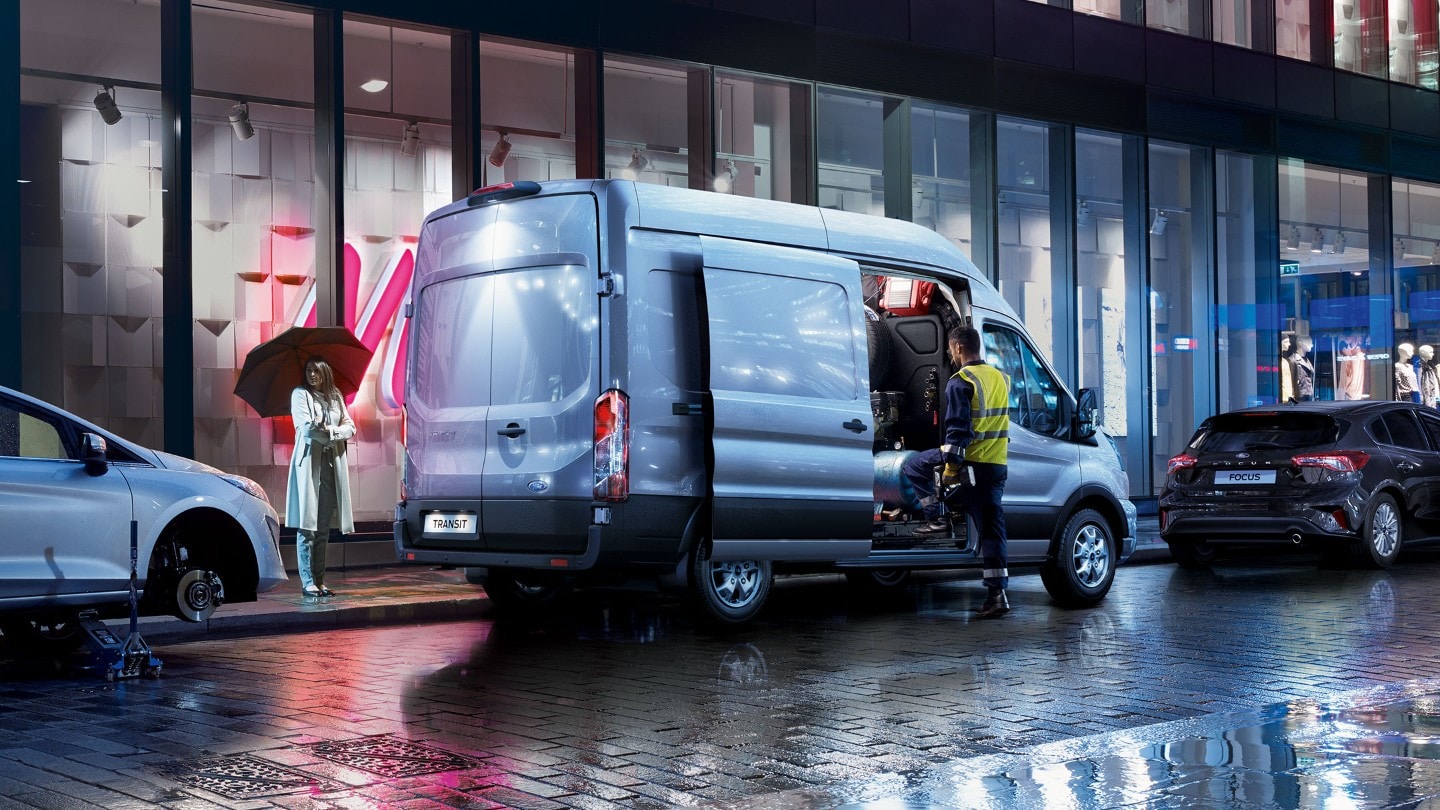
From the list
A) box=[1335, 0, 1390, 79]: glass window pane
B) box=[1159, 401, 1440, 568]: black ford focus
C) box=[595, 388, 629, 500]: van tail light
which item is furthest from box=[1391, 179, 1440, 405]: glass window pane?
box=[595, 388, 629, 500]: van tail light

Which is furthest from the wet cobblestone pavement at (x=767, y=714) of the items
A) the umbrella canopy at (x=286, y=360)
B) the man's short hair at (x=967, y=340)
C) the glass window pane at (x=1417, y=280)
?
the glass window pane at (x=1417, y=280)

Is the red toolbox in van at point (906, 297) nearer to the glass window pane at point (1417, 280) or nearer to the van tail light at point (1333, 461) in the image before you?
the van tail light at point (1333, 461)

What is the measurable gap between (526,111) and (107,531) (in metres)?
8.86

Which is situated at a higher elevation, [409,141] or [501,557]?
[409,141]

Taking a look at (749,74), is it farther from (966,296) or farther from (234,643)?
(234,643)

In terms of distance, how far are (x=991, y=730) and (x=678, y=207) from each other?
167 inches

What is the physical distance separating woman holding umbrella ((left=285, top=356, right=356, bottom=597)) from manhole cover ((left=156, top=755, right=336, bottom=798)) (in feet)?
20.3

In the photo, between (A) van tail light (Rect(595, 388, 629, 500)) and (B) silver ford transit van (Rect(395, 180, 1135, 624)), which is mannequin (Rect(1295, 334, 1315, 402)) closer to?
(B) silver ford transit van (Rect(395, 180, 1135, 624))

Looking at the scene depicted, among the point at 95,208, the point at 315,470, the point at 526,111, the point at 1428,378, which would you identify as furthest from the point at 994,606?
the point at 1428,378

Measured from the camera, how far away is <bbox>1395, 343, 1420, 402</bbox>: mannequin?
90.5ft

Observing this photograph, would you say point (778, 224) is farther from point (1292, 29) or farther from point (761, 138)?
point (1292, 29)

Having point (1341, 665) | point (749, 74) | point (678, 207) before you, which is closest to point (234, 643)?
point (678, 207)

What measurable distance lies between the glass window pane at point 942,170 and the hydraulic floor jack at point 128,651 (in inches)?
513

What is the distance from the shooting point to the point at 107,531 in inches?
352
